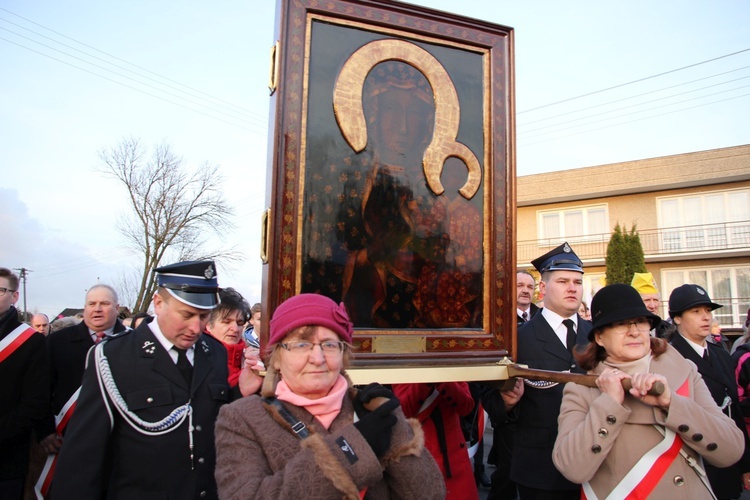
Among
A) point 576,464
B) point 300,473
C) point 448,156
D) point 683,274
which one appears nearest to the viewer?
point 300,473

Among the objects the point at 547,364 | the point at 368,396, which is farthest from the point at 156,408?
the point at 547,364

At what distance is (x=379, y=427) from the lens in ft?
5.79

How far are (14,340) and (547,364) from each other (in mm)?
3302

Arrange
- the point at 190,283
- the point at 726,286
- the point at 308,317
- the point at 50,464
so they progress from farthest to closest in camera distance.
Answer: the point at 726,286
the point at 50,464
the point at 190,283
the point at 308,317

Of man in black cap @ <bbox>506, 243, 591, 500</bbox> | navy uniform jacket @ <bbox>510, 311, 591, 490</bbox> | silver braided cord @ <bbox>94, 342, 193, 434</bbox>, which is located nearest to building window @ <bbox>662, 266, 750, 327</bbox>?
man in black cap @ <bbox>506, 243, 591, 500</bbox>

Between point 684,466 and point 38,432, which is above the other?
point 684,466

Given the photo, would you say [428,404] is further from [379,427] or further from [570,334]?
[379,427]

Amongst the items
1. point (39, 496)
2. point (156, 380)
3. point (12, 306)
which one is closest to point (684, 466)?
point (156, 380)

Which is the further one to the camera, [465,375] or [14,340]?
[14,340]

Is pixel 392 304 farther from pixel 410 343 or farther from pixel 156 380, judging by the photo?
pixel 156 380

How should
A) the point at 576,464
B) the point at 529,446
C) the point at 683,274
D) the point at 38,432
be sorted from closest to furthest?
the point at 576,464 < the point at 529,446 < the point at 38,432 < the point at 683,274

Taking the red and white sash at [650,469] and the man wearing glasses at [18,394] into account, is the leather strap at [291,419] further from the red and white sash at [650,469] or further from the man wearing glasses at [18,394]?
the man wearing glasses at [18,394]

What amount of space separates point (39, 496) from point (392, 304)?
272cm

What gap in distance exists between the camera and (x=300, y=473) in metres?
1.63
